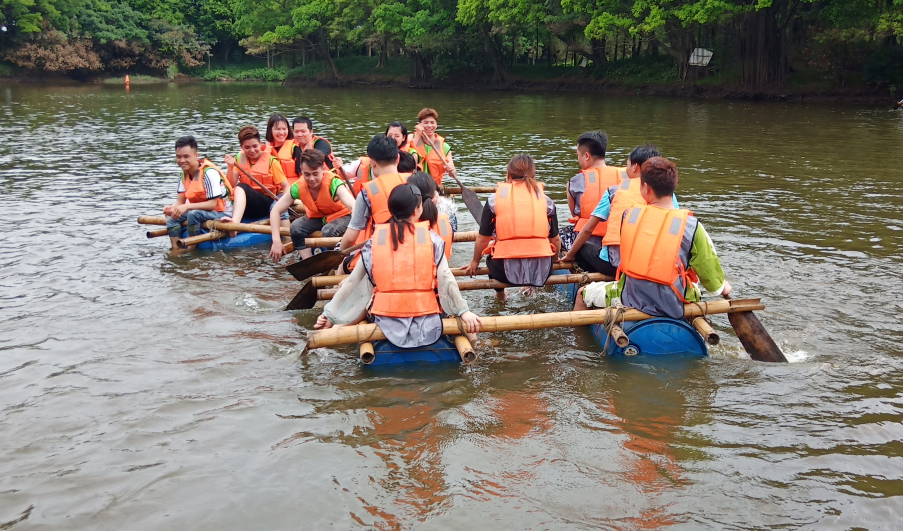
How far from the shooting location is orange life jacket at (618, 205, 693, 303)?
17.3 feet

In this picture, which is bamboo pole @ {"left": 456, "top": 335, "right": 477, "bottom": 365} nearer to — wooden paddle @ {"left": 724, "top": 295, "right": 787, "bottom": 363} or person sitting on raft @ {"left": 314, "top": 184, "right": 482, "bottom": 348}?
person sitting on raft @ {"left": 314, "top": 184, "right": 482, "bottom": 348}

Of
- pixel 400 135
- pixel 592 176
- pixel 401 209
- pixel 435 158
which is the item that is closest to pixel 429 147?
pixel 435 158

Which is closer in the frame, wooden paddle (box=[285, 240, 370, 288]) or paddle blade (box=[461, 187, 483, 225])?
wooden paddle (box=[285, 240, 370, 288])

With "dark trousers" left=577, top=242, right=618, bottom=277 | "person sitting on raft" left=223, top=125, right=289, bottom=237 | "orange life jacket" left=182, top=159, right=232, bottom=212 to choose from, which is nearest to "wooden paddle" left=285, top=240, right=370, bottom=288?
"dark trousers" left=577, top=242, right=618, bottom=277

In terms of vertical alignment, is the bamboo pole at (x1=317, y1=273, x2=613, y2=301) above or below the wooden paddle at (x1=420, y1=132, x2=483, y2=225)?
below

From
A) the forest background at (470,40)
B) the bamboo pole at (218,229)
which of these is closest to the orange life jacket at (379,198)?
the bamboo pole at (218,229)

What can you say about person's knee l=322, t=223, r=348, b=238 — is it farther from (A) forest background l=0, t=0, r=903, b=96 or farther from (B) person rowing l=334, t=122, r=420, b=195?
(A) forest background l=0, t=0, r=903, b=96

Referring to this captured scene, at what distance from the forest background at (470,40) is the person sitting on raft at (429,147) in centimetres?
2101

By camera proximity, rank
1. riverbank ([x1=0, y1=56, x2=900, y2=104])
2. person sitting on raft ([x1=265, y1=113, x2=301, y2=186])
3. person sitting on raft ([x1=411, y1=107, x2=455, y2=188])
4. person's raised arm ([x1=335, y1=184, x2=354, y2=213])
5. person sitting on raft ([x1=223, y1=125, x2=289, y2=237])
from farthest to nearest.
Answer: riverbank ([x1=0, y1=56, x2=900, y2=104]), person sitting on raft ([x1=411, y1=107, x2=455, y2=188]), person sitting on raft ([x1=265, y1=113, x2=301, y2=186]), person sitting on raft ([x1=223, y1=125, x2=289, y2=237]), person's raised arm ([x1=335, y1=184, x2=354, y2=213])

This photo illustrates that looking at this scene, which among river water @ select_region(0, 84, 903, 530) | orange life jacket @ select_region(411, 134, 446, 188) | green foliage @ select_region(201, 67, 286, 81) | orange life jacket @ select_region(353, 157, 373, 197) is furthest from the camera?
green foliage @ select_region(201, 67, 286, 81)

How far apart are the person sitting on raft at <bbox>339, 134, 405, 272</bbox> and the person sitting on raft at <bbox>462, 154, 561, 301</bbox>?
0.84 meters

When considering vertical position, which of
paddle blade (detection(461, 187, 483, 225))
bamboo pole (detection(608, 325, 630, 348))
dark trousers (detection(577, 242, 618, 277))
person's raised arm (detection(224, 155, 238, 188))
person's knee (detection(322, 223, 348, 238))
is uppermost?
person's raised arm (detection(224, 155, 238, 188))

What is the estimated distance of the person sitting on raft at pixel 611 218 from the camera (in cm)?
635

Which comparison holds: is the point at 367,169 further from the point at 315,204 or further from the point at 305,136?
the point at 305,136
